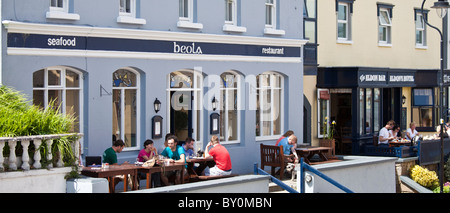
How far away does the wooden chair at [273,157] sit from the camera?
710 inches

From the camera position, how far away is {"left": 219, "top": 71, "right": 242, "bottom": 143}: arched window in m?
19.5

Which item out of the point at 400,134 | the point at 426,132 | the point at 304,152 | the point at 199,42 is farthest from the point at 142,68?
the point at 426,132

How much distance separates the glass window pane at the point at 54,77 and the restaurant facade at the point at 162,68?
0.07ft

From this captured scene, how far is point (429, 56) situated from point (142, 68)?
15374mm

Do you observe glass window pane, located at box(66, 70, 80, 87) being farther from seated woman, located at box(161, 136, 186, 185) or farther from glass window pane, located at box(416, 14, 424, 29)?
glass window pane, located at box(416, 14, 424, 29)

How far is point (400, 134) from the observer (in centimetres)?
2456

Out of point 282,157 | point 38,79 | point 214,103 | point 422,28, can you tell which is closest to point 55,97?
point 38,79

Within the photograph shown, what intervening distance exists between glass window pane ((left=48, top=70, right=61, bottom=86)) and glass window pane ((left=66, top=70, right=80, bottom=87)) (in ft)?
0.73

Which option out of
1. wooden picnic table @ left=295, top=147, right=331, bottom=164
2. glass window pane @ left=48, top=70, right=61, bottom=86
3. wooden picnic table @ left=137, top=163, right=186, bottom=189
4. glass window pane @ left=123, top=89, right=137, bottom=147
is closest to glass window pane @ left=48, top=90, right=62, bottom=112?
glass window pane @ left=48, top=70, right=61, bottom=86

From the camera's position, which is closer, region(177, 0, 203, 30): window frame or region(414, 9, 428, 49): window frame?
region(177, 0, 203, 30): window frame

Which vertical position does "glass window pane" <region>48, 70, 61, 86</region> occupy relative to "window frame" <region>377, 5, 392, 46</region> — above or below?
below

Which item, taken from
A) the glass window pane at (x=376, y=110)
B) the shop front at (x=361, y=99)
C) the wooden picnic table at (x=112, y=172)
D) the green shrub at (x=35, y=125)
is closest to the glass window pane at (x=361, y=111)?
the shop front at (x=361, y=99)
